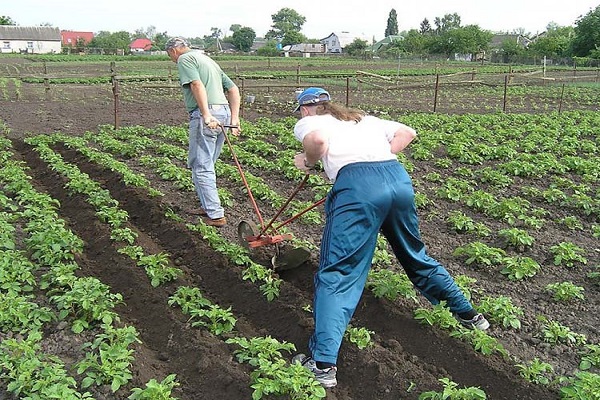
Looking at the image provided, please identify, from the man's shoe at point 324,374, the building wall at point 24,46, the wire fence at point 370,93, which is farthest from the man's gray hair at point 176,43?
the building wall at point 24,46

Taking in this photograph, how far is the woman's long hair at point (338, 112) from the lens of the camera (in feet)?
13.2

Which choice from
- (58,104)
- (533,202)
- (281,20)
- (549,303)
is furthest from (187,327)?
(281,20)

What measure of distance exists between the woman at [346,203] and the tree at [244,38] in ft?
361

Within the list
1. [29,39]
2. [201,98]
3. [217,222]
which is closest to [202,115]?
[201,98]

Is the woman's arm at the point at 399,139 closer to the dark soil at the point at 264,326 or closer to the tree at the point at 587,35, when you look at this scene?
the dark soil at the point at 264,326

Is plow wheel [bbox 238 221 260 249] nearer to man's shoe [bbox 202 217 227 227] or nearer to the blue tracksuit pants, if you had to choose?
man's shoe [bbox 202 217 227 227]

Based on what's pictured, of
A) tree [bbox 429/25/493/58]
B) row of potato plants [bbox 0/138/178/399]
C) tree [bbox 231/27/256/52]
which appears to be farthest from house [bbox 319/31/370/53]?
row of potato plants [bbox 0/138/178/399]

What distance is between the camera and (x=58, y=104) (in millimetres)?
18156

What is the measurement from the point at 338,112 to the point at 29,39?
9688 centimetres

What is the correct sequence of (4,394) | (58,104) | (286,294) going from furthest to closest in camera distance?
1. (58,104)
2. (286,294)
3. (4,394)

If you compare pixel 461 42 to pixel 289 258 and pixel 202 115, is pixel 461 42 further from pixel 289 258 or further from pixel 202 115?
pixel 289 258

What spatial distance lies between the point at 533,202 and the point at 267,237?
4.38 meters

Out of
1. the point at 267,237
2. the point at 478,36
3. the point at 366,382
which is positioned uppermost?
the point at 478,36

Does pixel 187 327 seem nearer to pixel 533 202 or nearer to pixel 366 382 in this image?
pixel 366 382
